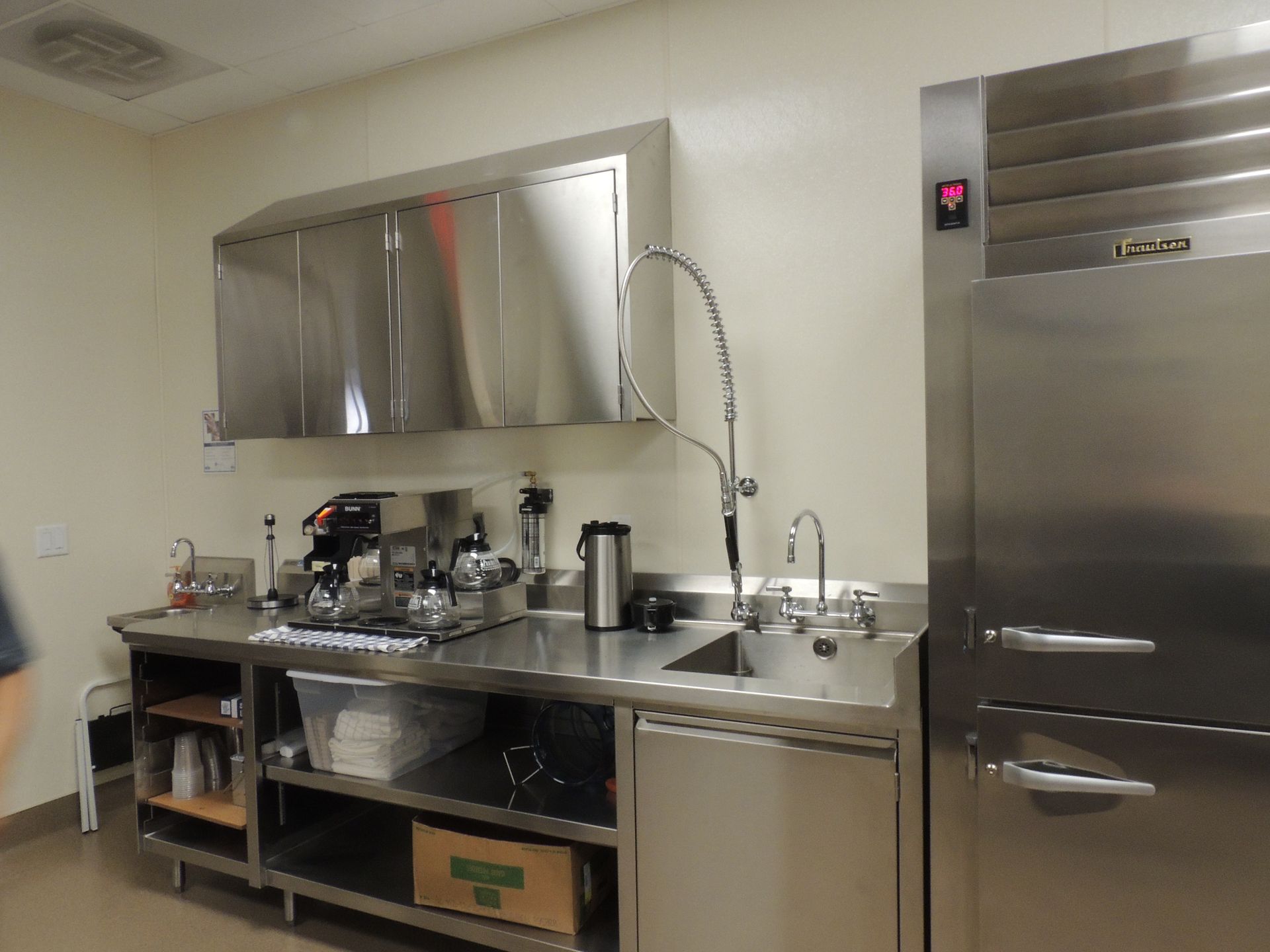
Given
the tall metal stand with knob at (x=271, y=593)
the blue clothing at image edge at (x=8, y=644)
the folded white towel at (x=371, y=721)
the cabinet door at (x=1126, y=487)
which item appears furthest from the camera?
the tall metal stand with knob at (x=271, y=593)

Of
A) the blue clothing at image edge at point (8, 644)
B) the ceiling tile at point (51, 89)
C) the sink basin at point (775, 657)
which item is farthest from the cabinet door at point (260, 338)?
the blue clothing at image edge at point (8, 644)

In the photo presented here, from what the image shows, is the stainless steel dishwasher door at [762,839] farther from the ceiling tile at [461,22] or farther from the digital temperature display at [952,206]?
the ceiling tile at [461,22]

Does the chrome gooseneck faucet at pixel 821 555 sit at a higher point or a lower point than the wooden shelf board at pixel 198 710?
higher

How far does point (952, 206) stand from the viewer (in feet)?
5.32

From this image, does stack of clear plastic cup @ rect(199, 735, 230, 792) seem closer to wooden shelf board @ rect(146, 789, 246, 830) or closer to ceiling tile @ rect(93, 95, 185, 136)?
wooden shelf board @ rect(146, 789, 246, 830)

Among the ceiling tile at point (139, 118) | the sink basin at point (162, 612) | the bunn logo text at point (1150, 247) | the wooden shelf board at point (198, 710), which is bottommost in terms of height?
the wooden shelf board at point (198, 710)

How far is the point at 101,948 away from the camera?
2422 millimetres

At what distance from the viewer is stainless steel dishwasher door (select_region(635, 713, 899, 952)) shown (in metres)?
1.67

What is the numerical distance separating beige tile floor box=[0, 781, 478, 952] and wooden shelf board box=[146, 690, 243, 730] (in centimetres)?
54

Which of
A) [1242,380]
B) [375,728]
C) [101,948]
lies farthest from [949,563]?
[101,948]

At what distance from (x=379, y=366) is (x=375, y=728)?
113 cm

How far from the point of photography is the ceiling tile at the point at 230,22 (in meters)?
2.58

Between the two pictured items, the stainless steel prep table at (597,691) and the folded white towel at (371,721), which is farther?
the folded white towel at (371,721)

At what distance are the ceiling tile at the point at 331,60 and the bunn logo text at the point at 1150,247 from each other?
2.39 m
